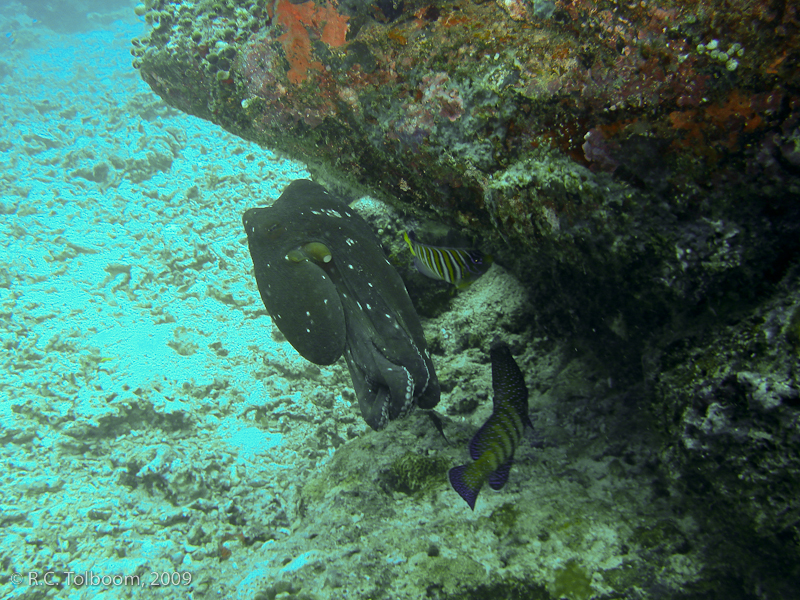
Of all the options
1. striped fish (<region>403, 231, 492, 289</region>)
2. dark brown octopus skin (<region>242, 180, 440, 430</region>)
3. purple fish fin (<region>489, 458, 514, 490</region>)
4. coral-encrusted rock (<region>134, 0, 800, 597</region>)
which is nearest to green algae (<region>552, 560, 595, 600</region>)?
purple fish fin (<region>489, 458, 514, 490</region>)

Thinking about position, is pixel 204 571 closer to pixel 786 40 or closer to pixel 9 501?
pixel 9 501

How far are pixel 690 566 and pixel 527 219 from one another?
5.59 feet

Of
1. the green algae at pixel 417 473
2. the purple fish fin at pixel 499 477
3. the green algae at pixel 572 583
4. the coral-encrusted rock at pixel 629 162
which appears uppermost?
the coral-encrusted rock at pixel 629 162

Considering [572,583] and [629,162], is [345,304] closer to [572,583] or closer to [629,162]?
[629,162]

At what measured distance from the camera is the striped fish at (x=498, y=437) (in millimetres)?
1977

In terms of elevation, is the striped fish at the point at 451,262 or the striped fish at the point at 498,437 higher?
the striped fish at the point at 451,262

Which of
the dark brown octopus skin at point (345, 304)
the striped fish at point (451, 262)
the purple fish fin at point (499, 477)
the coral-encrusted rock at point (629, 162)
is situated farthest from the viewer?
the dark brown octopus skin at point (345, 304)

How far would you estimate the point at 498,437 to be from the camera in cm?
204

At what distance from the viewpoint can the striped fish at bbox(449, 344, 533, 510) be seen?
198 centimetres

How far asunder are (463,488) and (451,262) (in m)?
1.28

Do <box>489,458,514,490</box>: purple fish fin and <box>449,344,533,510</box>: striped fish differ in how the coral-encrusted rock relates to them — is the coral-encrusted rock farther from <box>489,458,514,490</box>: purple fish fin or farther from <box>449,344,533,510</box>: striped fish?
<box>489,458,514,490</box>: purple fish fin

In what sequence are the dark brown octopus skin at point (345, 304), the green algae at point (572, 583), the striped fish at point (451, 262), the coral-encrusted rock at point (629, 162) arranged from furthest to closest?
the dark brown octopus skin at point (345, 304), the striped fish at point (451, 262), the green algae at point (572, 583), the coral-encrusted rock at point (629, 162)

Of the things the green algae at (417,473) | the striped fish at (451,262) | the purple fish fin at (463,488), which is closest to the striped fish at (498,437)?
the purple fish fin at (463,488)

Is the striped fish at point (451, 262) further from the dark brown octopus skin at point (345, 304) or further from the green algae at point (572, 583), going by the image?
the green algae at point (572, 583)
